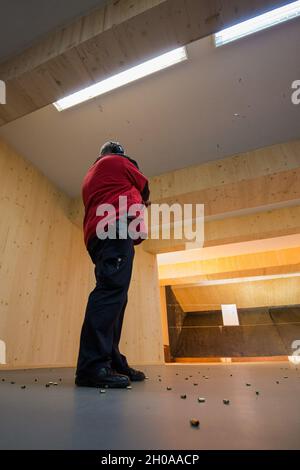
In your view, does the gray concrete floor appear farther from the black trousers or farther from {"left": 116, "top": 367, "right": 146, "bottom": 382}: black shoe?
{"left": 116, "top": 367, "right": 146, "bottom": 382}: black shoe

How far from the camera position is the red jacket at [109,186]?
1.15m

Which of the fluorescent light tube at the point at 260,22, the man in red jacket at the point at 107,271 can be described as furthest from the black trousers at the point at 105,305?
the fluorescent light tube at the point at 260,22

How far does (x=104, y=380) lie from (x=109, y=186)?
2.47 ft

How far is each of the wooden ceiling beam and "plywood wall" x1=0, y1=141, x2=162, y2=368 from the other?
822 millimetres

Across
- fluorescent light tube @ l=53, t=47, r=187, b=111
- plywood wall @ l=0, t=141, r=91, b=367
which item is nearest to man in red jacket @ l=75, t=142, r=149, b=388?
fluorescent light tube @ l=53, t=47, r=187, b=111

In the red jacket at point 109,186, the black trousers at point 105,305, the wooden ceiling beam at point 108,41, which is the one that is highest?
the wooden ceiling beam at point 108,41

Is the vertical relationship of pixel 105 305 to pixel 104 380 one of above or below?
above

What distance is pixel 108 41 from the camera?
1480 mm

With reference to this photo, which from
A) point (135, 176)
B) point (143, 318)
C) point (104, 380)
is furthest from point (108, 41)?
point (143, 318)

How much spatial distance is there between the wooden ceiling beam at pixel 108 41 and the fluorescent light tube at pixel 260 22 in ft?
1.18

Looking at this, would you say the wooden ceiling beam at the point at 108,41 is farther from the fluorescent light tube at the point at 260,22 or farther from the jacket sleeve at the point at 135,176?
the jacket sleeve at the point at 135,176

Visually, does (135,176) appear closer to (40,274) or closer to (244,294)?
(40,274)
